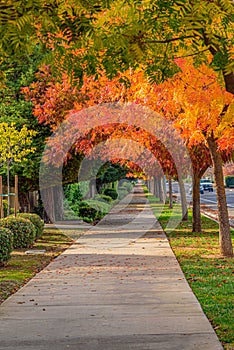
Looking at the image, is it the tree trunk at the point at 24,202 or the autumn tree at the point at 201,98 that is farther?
the tree trunk at the point at 24,202

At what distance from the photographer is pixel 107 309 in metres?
10.1

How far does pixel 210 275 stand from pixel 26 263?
204 inches

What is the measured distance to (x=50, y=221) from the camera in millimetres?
34281

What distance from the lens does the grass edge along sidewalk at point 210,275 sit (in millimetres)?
9180

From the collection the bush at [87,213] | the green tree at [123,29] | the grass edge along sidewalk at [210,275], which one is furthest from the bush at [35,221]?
the green tree at [123,29]

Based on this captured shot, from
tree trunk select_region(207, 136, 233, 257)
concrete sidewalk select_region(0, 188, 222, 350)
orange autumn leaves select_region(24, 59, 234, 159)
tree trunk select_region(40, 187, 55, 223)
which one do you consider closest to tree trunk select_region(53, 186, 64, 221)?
tree trunk select_region(40, 187, 55, 223)

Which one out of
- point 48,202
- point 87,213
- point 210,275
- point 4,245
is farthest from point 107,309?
point 87,213

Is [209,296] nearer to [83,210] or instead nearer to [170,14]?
[170,14]

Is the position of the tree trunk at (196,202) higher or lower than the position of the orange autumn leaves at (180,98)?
lower

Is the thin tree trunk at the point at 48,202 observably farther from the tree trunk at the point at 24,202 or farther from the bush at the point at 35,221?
the bush at the point at 35,221

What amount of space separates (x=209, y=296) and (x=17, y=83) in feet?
59.3

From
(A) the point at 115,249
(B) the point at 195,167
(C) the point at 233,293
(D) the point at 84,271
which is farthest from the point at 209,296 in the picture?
(B) the point at 195,167

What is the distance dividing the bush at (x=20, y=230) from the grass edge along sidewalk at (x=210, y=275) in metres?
4.35

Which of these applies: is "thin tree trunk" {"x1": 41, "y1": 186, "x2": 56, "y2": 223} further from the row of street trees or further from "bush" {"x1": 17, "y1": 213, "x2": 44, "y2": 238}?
the row of street trees
